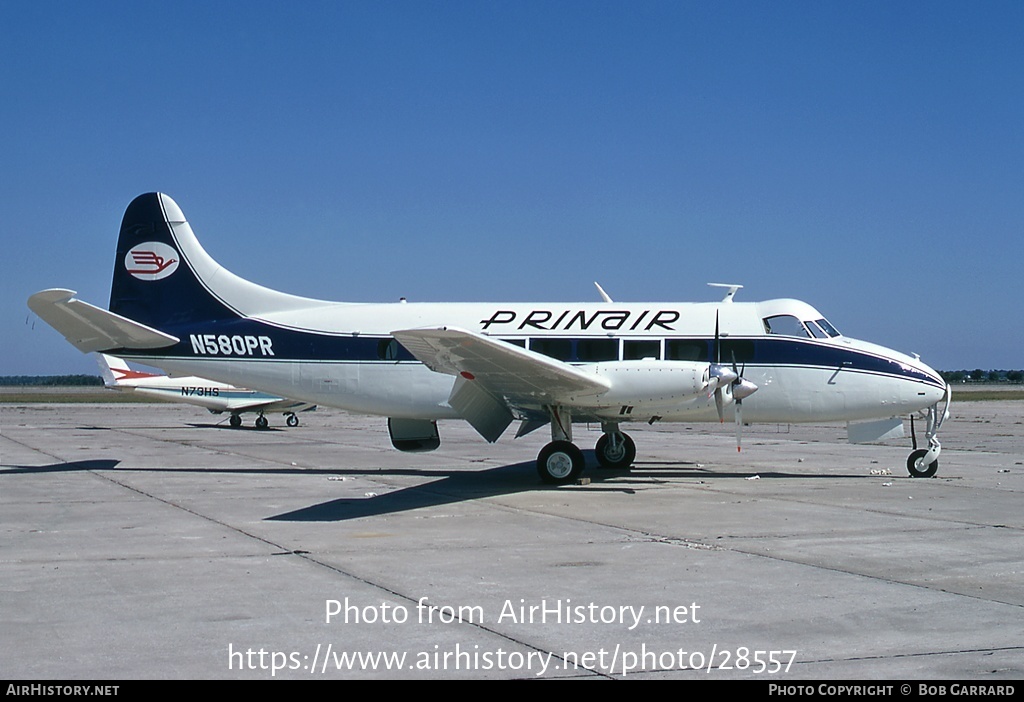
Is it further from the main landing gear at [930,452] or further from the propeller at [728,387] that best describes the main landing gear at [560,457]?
the main landing gear at [930,452]

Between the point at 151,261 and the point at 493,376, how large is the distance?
8.60 m

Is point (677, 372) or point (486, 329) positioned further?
point (486, 329)

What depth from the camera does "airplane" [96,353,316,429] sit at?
1612 inches

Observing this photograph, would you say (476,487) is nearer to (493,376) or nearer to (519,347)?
(493,376)

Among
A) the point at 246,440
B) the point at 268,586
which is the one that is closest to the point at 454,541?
the point at 268,586

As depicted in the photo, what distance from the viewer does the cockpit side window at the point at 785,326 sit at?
17906 millimetres

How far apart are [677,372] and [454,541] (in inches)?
236

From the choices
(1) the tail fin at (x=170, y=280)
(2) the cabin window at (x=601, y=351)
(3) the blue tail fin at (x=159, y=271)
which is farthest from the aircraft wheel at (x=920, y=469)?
(3) the blue tail fin at (x=159, y=271)

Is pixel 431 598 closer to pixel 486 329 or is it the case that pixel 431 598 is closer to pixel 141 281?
pixel 486 329

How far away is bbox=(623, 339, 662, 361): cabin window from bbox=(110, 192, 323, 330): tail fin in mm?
6518

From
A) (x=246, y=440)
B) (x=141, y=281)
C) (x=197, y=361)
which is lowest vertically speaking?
(x=246, y=440)

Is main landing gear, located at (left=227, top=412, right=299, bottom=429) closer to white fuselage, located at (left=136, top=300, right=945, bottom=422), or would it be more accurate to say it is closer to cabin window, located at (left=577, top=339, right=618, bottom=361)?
white fuselage, located at (left=136, top=300, right=945, bottom=422)

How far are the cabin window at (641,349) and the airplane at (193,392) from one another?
25.4 m

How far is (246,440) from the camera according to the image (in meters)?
32.2
